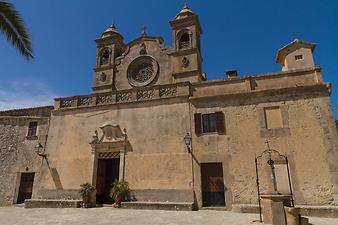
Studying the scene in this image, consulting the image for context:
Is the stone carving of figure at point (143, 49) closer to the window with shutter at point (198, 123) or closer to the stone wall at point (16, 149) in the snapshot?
the stone wall at point (16, 149)

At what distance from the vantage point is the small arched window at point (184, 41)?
68.6 feet

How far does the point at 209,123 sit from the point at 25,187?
511 inches

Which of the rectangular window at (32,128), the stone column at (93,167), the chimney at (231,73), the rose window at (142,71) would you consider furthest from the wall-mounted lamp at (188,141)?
the rectangular window at (32,128)

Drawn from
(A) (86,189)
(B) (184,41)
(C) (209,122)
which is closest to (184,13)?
(B) (184,41)

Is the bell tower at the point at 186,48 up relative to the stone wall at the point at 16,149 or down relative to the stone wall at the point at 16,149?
up

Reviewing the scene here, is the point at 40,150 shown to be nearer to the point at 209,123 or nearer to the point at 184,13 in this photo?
the point at 209,123

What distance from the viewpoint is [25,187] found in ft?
51.2

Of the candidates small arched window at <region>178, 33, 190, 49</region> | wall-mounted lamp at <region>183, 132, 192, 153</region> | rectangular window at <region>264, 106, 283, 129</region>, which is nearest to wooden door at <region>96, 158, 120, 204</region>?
wall-mounted lamp at <region>183, 132, 192, 153</region>

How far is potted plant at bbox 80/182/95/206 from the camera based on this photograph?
12500mm

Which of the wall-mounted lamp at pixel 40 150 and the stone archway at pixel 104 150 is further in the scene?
the wall-mounted lamp at pixel 40 150

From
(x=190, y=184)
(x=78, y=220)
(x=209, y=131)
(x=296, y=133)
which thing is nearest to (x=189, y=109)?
(x=209, y=131)

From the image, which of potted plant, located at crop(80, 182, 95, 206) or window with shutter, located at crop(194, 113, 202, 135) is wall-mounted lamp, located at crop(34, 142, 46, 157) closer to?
potted plant, located at crop(80, 182, 95, 206)

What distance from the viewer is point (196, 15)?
69.8 ft

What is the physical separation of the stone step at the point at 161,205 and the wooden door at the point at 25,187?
7.80 m
